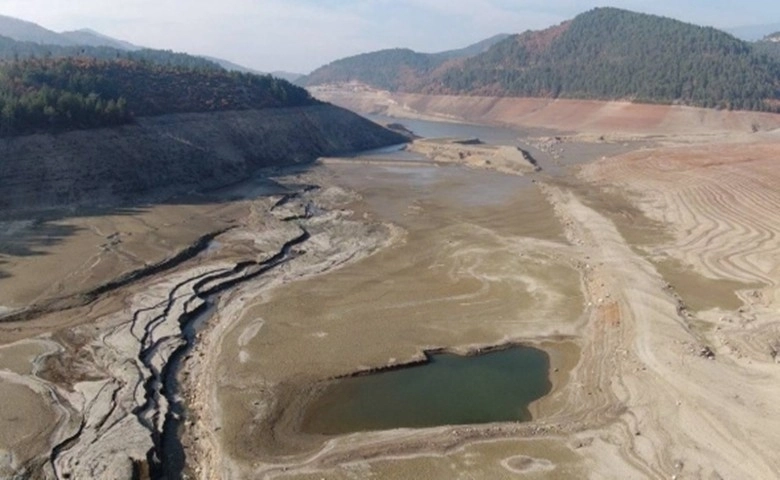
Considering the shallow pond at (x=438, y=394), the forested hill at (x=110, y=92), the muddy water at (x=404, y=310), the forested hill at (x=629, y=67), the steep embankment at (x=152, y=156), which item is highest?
the forested hill at (x=629, y=67)

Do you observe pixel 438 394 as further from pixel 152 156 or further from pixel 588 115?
pixel 588 115

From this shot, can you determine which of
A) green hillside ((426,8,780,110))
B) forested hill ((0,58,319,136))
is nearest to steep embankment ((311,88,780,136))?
green hillside ((426,8,780,110))

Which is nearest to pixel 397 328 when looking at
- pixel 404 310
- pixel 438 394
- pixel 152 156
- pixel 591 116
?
pixel 404 310

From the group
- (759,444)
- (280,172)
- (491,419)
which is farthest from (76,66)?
(759,444)

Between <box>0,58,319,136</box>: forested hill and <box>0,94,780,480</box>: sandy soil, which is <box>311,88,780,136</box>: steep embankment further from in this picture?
<box>0,94,780,480</box>: sandy soil

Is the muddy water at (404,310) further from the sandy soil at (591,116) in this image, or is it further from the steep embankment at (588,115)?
the steep embankment at (588,115)

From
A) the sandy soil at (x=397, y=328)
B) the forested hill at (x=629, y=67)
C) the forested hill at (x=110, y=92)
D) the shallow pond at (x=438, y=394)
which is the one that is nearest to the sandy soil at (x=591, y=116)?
the forested hill at (x=629, y=67)
